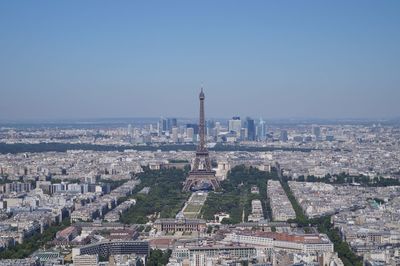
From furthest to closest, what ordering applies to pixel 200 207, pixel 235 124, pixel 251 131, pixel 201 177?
pixel 235 124
pixel 251 131
pixel 201 177
pixel 200 207

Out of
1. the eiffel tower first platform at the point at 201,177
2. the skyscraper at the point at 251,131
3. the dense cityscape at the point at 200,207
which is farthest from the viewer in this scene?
the skyscraper at the point at 251,131

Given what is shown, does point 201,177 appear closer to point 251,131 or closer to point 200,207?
point 200,207

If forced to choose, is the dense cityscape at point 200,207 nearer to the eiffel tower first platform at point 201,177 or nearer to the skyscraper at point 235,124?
the eiffel tower first platform at point 201,177

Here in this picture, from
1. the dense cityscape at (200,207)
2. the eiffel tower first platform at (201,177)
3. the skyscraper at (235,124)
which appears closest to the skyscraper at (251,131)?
the skyscraper at (235,124)

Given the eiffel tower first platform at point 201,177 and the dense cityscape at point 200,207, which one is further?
the eiffel tower first platform at point 201,177

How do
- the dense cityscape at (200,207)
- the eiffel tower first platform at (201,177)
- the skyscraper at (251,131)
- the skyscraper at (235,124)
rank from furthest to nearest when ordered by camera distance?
the skyscraper at (235,124)
the skyscraper at (251,131)
the eiffel tower first platform at (201,177)
the dense cityscape at (200,207)

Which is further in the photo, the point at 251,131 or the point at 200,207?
the point at 251,131

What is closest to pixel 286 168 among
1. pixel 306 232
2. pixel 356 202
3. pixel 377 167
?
pixel 377 167

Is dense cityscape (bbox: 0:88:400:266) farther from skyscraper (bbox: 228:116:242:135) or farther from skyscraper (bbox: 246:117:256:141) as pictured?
skyscraper (bbox: 228:116:242:135)

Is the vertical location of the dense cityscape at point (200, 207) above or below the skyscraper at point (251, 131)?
below

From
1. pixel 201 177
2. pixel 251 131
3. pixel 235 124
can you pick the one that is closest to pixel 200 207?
pixel 201 177

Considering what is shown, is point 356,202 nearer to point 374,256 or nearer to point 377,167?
point 374,256
